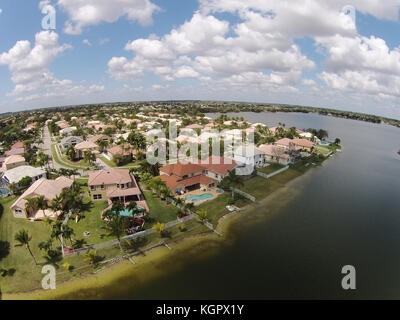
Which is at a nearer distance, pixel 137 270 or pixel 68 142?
pixel 137 270

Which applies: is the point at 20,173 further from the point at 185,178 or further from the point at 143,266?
the point at 143,266

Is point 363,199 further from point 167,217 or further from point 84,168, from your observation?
point 84,168

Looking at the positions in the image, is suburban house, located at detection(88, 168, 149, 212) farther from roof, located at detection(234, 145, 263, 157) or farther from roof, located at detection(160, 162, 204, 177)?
roof, located at detection(234, 145, 263, 157)

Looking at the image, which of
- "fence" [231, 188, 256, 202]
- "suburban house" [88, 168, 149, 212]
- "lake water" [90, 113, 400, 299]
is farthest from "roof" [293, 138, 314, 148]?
"suburban house" [88, 168, 149, 212]

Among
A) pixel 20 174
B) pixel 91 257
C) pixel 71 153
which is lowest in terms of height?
pixel 91 257

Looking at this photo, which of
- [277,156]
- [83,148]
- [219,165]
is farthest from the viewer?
[83,148]

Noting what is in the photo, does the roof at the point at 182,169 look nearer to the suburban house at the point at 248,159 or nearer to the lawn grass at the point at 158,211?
the lawn grass at the point at 158,211

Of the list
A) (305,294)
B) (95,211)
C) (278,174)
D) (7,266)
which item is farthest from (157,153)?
(305,294)

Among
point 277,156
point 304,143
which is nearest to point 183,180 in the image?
point 277,156
